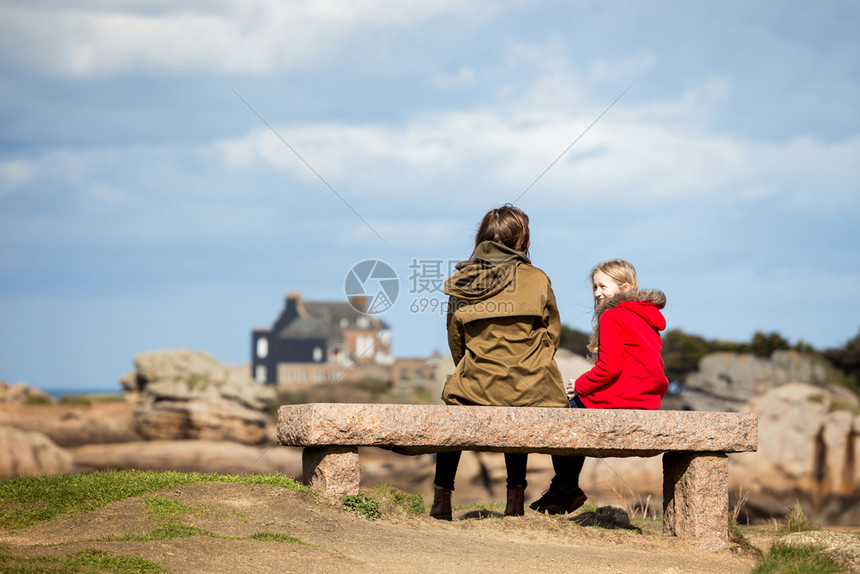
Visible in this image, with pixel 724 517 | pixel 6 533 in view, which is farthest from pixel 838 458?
pixel 6 533

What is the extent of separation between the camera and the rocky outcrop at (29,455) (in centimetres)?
3328

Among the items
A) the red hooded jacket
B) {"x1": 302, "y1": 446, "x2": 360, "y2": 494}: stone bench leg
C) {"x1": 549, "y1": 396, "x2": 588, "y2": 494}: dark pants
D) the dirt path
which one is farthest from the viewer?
{"x1": 549, "y1": 396, "x2": 588, "y2": 494}: dark pants

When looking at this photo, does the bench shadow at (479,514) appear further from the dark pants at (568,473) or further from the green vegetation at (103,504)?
the green vegetation at (103,504)

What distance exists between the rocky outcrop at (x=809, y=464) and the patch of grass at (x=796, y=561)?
20.6 metres

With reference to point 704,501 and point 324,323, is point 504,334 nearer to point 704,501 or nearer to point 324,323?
point 704,501

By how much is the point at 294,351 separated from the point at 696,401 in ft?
109

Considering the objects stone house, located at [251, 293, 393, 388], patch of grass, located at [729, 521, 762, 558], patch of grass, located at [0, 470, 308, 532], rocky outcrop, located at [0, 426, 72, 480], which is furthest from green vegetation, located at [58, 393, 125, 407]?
patch of grass, located at [729, 521, 762, 558]

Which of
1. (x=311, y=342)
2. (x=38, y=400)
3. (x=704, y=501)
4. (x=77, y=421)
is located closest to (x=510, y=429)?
(x=704, y=501)

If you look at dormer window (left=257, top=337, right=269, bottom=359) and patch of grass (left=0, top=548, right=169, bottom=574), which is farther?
dormer window (left=257, top=337, right=269, bottom=359)

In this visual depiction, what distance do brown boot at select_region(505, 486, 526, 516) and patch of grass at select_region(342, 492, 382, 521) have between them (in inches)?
44.1

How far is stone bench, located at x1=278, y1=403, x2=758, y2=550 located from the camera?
5.33 metres

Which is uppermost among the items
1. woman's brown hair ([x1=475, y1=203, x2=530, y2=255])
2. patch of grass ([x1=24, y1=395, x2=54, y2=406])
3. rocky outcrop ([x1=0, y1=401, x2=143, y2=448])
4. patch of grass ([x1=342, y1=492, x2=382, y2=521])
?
woman's brown hair ([x1=475, y1=203, x2=530, y2=255])

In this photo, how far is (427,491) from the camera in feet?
91.0

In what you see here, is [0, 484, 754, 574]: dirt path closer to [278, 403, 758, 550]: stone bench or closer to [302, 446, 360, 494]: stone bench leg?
[302, 446, 360, 494]: stone bench leg
